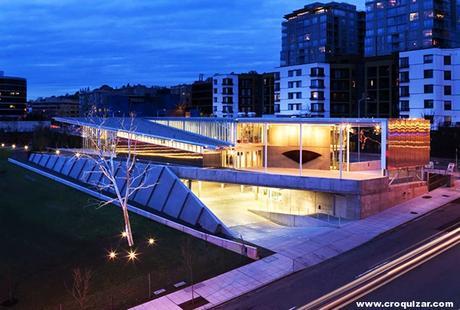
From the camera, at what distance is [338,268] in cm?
2333

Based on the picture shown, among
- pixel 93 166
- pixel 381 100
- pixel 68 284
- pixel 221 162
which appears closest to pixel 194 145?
pixel 221 162

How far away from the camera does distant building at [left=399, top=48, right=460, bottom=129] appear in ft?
246

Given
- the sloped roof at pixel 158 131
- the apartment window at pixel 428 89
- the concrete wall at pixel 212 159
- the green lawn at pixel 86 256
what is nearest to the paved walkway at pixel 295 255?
the green lawn at pixel 86 256

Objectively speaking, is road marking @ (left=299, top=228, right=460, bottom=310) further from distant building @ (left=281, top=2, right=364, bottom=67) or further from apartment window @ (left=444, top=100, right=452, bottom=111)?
distant building @ (left=281, top=2, right=364, bottom=67)

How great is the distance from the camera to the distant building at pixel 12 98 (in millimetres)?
155125

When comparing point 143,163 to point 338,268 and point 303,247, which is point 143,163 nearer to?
point 303,247

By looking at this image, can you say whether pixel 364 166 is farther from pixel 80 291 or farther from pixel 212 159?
→ pixel 80 291

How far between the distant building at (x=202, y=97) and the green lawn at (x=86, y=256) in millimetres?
92811

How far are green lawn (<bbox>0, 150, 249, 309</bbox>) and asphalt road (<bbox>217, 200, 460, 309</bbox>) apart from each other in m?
3.58

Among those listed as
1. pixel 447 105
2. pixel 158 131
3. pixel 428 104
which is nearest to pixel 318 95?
pixel 428 104

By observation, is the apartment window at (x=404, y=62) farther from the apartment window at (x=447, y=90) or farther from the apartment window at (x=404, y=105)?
the apartment window at (x=447, y=90)

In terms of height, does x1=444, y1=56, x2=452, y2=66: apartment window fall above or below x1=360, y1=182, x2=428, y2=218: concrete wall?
above

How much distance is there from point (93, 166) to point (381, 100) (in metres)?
60.7

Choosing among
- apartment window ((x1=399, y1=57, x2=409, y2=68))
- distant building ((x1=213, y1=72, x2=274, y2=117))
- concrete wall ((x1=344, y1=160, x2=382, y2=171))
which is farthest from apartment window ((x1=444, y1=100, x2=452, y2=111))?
distant building ((x1=213, y1=72, x2=274, y2=117))
